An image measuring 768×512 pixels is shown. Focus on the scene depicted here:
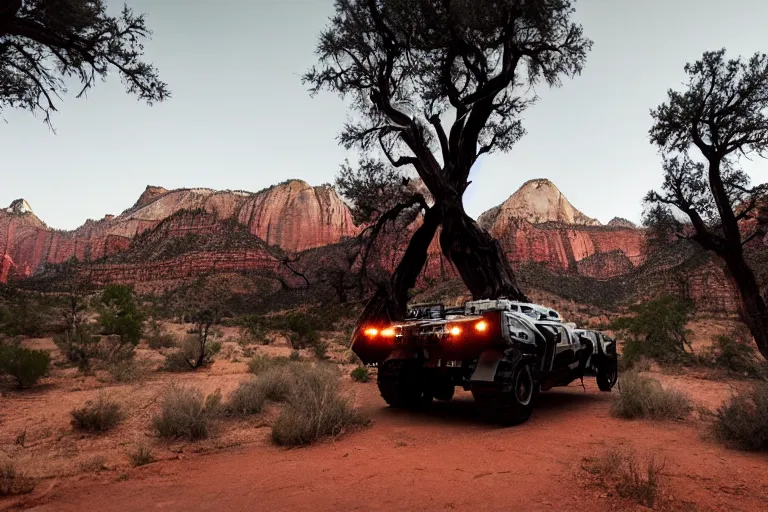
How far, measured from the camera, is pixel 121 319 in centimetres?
1623

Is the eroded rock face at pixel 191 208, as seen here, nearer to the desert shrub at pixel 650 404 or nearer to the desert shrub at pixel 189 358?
the desert shrub at pixel 189 358

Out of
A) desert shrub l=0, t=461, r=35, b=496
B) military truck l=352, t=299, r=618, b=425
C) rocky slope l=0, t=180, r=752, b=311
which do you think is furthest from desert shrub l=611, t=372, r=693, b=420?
rocky slope l=0, t=180, r=752, b=311

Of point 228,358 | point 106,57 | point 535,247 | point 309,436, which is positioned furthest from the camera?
point 535,247

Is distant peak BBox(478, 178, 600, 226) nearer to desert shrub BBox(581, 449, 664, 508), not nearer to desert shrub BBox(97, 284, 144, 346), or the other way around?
desert shrub BBox(97, 284, 144, 346)

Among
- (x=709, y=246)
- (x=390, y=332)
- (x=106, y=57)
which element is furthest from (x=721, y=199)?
(x=106, y=57)

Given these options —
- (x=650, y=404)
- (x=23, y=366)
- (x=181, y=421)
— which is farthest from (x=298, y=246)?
(x=650, y=404)

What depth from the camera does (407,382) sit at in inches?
302

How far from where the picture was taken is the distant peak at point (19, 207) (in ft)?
433

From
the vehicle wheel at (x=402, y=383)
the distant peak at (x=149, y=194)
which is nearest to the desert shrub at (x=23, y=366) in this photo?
the vehicle wheel at (x=402, y=383)

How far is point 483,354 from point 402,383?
183 cm

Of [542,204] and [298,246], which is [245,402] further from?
[542,204]

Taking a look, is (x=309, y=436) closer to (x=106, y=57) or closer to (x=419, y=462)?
(x=419, y=462)

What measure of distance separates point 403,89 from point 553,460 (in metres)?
12.1

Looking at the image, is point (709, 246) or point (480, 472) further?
point (709, 246)
